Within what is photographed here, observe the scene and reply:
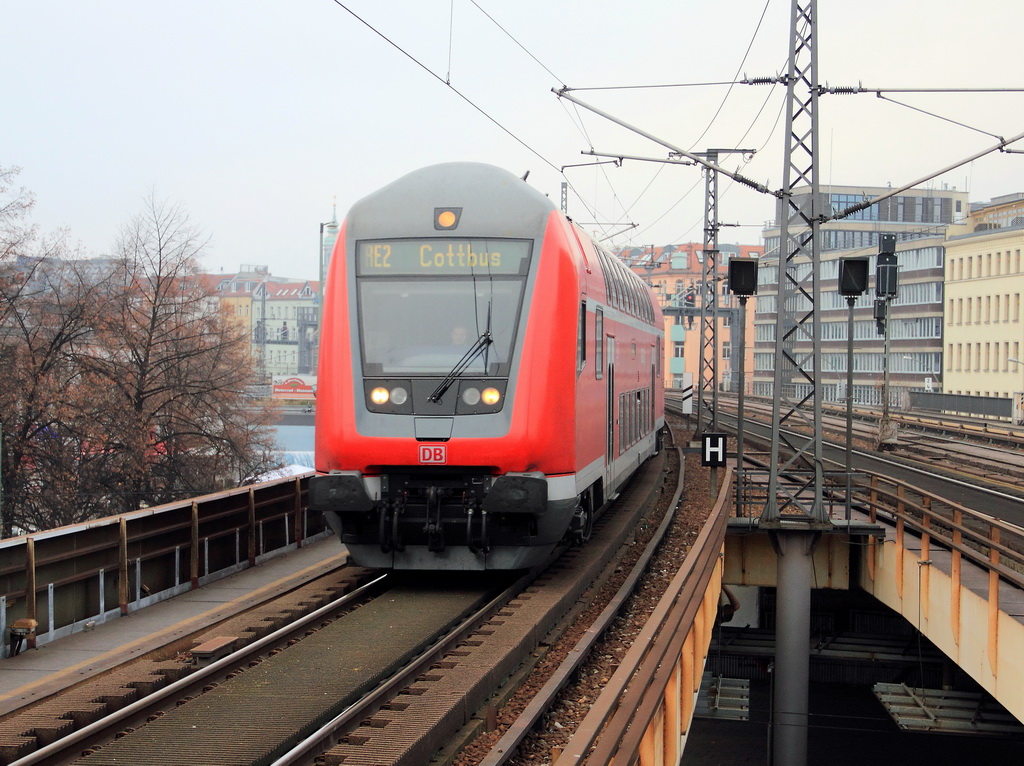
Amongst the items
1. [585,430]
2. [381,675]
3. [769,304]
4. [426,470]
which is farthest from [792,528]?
[769,304]

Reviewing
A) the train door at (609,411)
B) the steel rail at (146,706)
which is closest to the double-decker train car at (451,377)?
the steel rail at (146,706)

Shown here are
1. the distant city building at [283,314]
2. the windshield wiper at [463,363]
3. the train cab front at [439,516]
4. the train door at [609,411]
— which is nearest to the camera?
the train cab front at [439,516]

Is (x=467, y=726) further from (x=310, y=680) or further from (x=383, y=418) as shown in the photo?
(x=383, y=418)

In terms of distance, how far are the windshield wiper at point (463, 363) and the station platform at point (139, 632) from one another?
2441 mm

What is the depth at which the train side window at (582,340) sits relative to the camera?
11.3 m

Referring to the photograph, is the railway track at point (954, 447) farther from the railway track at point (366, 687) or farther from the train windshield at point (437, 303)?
the railway track at point (366, 687)

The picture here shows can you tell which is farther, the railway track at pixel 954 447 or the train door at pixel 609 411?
the railway track at pixel 954 447

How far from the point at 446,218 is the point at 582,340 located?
6.02 feet

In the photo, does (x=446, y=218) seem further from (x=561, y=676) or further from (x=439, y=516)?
(x=561, y=676)

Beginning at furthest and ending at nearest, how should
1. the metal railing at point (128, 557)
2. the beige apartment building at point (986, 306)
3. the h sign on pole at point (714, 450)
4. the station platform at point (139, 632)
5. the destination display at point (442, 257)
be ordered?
the beige apartment building at point (986, 306)
the h sign on pole at point (714, 450)
the destination display at point (442, 257)
the metal railing at point (128, 557)
the station platform at point (139, 632)

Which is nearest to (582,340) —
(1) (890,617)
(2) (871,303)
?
(1) (890,617)

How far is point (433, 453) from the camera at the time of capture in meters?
10.6

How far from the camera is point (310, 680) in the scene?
303 inches

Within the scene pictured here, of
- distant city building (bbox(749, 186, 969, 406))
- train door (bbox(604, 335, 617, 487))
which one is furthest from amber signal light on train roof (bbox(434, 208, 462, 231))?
distant city building (bbox(749, 186, 969, 406))
